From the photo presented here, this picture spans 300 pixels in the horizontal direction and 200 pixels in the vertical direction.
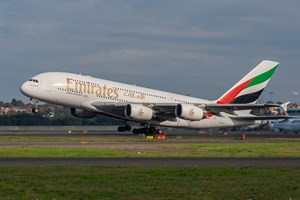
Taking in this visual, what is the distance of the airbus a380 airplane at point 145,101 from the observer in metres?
66.4

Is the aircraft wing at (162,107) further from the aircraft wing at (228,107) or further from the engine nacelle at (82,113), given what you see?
the engine nacelle at (82,113)

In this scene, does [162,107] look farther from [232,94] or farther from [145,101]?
[232,94]

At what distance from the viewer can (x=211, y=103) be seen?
73.9 meters

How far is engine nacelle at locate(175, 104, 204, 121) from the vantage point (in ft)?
224

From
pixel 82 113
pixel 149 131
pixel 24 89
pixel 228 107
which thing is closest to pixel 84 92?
pixel 24 89
